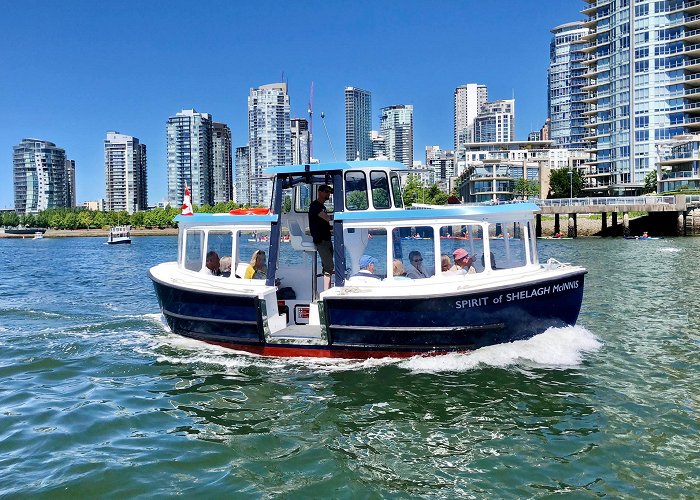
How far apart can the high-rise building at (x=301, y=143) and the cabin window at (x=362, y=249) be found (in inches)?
100

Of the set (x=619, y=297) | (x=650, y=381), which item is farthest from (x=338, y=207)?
(x=619, y=297)

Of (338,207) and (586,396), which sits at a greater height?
(338,207)

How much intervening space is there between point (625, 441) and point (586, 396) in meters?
1.95

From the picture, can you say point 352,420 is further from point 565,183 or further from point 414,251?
point 565,183

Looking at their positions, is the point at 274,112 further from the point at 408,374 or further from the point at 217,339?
the point at 408,374

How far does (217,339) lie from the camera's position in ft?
44.6

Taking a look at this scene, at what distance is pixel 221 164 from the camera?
184125 millimetres

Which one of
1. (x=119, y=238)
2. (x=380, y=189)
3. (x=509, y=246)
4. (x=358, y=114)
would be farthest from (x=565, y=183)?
(x=380, y=189)

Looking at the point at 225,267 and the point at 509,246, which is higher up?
the point at 509,246

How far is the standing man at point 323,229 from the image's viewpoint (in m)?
13.3

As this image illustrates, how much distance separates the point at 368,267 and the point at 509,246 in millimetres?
3077

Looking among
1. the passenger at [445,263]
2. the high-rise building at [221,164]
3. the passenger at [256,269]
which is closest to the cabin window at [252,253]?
the passenger at [256,269]

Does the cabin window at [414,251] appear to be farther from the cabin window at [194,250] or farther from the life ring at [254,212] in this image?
the cabin window at [194,250]

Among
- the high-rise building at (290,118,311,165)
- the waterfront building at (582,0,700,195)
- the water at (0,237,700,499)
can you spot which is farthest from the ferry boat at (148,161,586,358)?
the waterfront building at (582,0,700,195)
